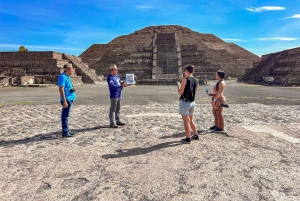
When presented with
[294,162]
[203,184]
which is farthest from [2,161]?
[294,162]

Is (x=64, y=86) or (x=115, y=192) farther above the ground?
(x=64, y=86)

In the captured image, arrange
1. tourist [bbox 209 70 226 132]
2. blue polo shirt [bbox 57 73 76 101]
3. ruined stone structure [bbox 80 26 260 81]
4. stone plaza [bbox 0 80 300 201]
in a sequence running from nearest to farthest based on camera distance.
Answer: stone plaza [bbox 0 80 300 201], blue polo shirt [bbox 57 73 76 101], tourist [bbox 209 70 226 132], ruined stone structure [bbox 80 26 260 81]

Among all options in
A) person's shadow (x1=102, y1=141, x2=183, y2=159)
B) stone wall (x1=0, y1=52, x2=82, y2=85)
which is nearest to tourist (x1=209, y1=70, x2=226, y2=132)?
person's shadow (x1=102, y1=141, x2=183, y2=159)

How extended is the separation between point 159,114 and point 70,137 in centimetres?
358

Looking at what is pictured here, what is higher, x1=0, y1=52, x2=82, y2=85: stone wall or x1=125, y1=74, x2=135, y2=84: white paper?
x1=0, y1=52, x2=82, y2=85: stone wall

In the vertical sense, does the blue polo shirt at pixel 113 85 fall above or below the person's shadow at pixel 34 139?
above

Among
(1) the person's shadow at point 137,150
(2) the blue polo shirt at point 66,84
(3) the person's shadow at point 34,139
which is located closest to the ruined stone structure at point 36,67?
(3) the person's shadow at point 34,139

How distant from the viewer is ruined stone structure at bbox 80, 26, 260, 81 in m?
35.2

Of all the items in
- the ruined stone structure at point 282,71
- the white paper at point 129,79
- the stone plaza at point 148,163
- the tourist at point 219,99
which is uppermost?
the ruined stone structure at point 282,71

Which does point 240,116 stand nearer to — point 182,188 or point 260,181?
point 260,181

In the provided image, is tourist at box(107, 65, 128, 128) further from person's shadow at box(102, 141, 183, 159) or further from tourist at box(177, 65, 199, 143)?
tourist at box(177, 65, 199, 143)

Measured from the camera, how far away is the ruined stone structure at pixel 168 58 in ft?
115

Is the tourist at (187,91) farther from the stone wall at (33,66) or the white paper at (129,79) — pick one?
the stone wall at (33,66)

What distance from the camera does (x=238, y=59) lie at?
48531 millimetres
